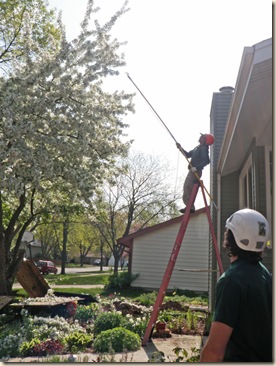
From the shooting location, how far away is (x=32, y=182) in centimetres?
834

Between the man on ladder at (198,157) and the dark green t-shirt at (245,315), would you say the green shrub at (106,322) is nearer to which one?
the man on ladder at (198,157)

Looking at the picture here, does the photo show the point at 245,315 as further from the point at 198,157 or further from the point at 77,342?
the point at 198,157

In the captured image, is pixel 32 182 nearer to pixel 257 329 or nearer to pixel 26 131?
pixel 26 131

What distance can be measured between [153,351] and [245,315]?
3.56 m

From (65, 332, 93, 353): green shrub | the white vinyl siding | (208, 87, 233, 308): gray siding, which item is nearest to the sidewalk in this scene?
(65, 332, 93, 353): green shrub

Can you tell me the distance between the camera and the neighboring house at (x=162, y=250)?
16625 millimetres

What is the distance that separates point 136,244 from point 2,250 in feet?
26.2

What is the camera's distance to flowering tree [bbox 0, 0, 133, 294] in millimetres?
7770

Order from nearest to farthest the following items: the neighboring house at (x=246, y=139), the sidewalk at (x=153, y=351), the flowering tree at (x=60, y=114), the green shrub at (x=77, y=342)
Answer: the neighboring house at (x=246, y=139) < the sidewalk at (x=153, y=351) < the green shrub at (x=77, y=342) < the flowering tree at (x=60, y=114)

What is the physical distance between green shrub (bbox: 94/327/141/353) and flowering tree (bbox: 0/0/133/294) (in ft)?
11.6

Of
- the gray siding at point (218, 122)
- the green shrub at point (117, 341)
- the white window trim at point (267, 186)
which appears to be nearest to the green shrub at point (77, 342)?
the green shrub at point (117, 341)

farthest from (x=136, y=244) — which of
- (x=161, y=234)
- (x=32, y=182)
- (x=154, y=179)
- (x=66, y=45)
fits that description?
(x=66, y=45)

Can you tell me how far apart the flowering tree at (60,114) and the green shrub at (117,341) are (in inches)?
139

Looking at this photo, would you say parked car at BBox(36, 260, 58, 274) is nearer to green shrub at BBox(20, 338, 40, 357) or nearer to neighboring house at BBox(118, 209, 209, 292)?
neighboring house at BBox(118, 209, 209, 292)
